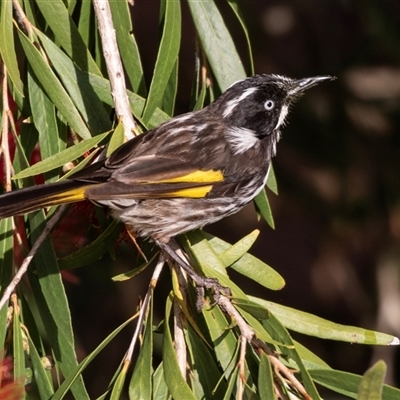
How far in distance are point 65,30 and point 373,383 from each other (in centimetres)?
163

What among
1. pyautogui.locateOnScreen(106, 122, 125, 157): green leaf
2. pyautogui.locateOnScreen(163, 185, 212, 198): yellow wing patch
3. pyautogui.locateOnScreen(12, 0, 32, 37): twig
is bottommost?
pyautogui.locateOnScreen(163, 185, 212, 198): yellow wing patch

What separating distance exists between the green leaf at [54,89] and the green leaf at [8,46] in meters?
0.08

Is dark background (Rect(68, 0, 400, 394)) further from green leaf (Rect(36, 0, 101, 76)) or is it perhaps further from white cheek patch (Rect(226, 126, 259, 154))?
green leaf (Rect(36, 0, 101, 76))

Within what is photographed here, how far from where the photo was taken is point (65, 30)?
287 centimetres

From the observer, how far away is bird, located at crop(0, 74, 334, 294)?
106 inches

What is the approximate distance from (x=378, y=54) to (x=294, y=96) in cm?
197

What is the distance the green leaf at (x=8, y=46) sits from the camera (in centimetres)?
257

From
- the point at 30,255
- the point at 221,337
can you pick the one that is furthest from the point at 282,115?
the point at 30,255

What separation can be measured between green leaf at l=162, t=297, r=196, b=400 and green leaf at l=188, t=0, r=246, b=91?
3.26 feet

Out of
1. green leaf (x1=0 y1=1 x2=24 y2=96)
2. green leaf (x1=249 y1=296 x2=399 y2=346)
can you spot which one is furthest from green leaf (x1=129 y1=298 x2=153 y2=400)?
green leaf (x1=0 y1=1 x2=24 y2=96)

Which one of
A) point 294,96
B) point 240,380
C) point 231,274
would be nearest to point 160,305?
point 231,274

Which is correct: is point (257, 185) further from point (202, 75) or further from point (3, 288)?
point (3, 288)

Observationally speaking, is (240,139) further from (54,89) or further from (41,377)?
(41,377)

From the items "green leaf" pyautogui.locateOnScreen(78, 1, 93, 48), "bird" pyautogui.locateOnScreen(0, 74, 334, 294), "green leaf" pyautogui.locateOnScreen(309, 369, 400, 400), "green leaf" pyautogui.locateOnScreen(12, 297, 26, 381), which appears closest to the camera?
"green leaf" pyautogui.locateOnScreen(309, 369, 400, 400)
